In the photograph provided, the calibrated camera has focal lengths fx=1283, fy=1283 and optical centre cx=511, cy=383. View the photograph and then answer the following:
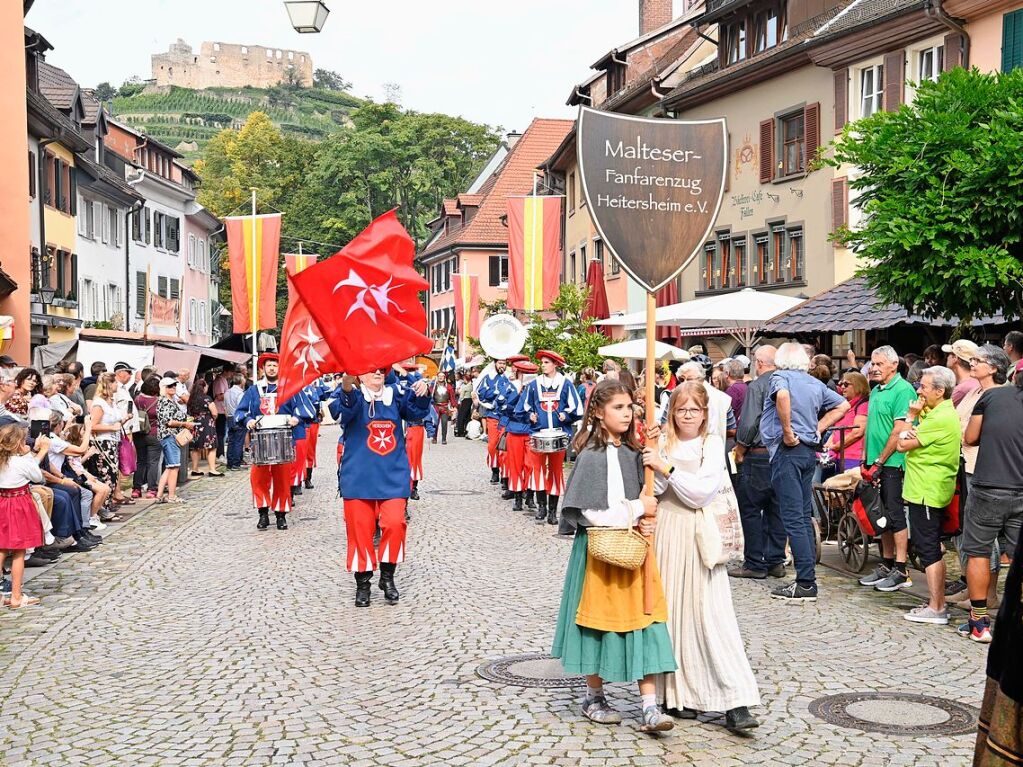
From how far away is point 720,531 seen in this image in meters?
6.25

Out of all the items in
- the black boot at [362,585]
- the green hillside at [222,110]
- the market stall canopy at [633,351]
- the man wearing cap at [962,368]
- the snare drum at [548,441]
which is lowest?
the black boot at [362,585]

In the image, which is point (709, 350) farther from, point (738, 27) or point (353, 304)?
point (353, 304)

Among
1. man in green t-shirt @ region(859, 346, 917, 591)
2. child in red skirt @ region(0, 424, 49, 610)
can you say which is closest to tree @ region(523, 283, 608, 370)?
man in green t-shirt @ region(859, 346, 917, 591)

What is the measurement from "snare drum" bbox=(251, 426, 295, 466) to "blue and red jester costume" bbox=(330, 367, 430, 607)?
184 inches

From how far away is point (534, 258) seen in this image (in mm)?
27328

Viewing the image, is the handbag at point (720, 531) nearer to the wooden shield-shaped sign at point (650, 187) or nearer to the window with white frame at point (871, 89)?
the wooden shield-shaped sign at point (650, 187)

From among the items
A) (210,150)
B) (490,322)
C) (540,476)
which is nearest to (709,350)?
(490,322)

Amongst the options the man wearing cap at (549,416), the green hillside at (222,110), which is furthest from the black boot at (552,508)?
the green hillside at (222,110)

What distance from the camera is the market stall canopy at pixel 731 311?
18.4m

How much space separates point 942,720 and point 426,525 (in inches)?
357

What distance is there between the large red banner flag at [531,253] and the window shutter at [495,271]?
37.0 metres

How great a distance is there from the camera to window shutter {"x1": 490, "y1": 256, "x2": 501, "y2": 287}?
212 ft

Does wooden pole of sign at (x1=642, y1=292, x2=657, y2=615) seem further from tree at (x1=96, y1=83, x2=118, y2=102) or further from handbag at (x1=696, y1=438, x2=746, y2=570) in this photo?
tree at (x1=96, y1=83, x2=118, y2=102)

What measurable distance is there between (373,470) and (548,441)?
5.52m
